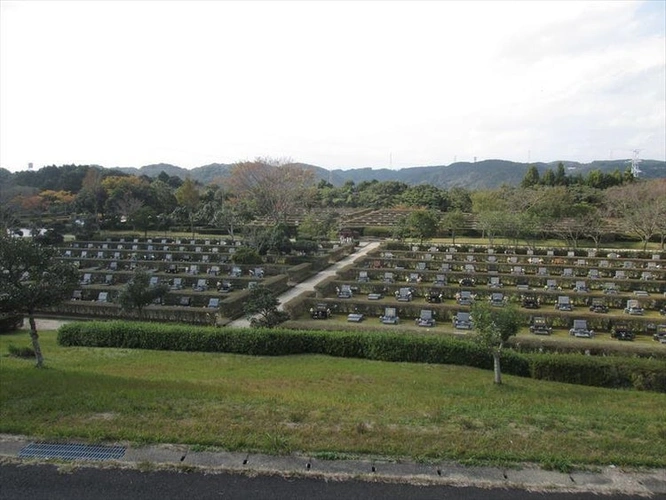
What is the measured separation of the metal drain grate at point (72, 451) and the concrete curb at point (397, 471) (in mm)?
109

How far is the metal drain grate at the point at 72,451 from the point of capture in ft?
23.5

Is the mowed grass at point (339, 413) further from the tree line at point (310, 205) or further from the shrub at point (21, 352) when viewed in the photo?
the tree line at point (310, 205)

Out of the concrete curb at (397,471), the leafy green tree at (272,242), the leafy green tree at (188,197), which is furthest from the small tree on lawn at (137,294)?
the leafy green tree at (188,197)

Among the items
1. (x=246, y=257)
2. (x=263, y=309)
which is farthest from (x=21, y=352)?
(x=246, y=257)

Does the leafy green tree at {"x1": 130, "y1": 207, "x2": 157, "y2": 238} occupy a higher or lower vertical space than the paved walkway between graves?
higher

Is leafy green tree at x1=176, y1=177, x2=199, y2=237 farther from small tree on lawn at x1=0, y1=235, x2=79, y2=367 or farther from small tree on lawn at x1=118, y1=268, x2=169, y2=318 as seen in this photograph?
small tree on lawn at x1=0, y1=235, x2=79, y2=367

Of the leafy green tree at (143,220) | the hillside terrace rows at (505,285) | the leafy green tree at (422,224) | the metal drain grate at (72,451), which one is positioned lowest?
the hillside terrace rows at (505,285)

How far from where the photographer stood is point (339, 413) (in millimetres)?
9141

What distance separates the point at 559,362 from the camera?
50.1 feet

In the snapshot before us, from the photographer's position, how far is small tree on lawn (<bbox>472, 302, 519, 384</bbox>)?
14.4 meters

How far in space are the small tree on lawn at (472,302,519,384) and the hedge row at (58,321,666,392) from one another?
1.23 m

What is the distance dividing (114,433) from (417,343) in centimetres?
1061

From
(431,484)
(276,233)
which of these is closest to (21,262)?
(431,484)

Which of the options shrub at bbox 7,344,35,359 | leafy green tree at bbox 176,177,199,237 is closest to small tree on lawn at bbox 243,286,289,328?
shrub at bbox 7,344,35,359
